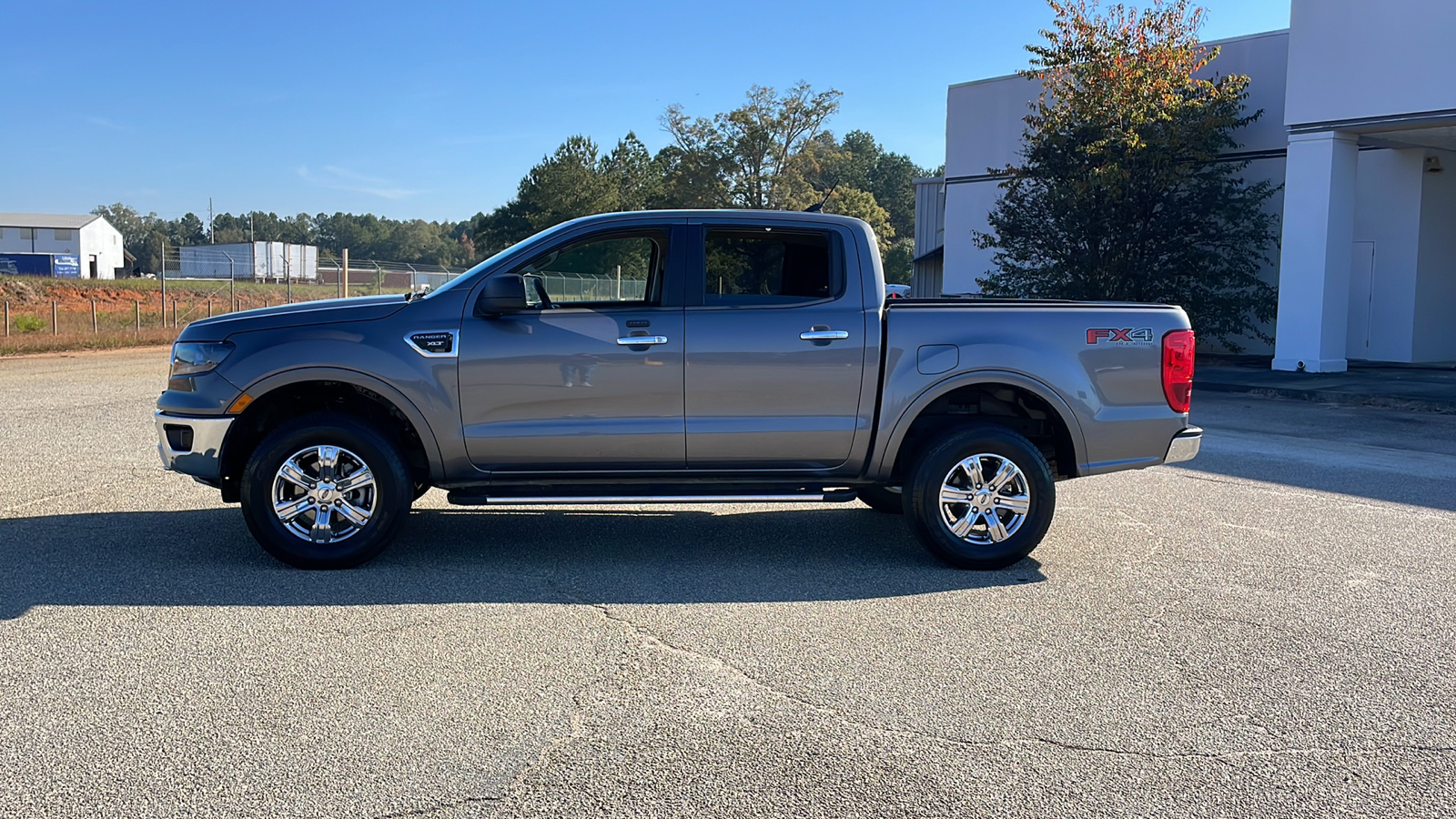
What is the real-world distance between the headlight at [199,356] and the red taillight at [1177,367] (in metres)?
5.16

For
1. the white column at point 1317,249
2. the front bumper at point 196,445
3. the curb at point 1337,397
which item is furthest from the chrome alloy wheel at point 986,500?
the white column at point 1317,249

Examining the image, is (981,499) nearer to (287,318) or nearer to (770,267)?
(770,267)

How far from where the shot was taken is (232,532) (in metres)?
7.18

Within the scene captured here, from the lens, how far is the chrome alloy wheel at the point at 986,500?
21.1ft

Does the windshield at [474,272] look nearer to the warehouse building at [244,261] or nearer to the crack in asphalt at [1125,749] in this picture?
the crack in asphalt at [1125,749]

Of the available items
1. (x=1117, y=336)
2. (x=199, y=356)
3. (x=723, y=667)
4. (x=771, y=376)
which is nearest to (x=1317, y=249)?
(x=1117, y=336)

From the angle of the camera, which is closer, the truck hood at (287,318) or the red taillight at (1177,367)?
the truck hood at (287,318)

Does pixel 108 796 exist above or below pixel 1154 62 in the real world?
below

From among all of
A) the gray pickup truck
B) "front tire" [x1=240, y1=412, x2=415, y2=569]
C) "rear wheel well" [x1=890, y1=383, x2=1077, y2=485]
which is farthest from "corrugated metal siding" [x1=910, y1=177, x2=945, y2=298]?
"front tire" [x1=240, y1=412, x2=415, y2=569]

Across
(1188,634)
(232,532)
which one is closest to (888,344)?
(1188,634)

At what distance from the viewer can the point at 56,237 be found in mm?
99750

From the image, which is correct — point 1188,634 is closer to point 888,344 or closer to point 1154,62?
point 888,344

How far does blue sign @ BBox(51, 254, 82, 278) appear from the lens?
95812mm

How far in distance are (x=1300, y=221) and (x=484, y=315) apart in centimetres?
1753
